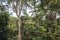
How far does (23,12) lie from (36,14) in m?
1.18

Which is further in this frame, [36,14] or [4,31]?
[4,31]

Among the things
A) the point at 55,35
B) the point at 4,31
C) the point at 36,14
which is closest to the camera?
the point at 55,35

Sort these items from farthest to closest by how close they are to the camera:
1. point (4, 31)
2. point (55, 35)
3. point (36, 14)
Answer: point (4, 31) < point (36, 14) < point (55, 35)

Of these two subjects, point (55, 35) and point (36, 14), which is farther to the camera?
point (36, 14)

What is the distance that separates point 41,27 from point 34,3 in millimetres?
2180

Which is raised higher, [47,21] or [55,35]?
[47,21]

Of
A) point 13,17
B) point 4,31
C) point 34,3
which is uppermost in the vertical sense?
point 34,3

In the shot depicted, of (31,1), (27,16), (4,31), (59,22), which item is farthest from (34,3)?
(4,31)

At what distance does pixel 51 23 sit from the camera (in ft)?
57.6

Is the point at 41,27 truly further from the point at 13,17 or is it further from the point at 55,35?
the point at 13,17

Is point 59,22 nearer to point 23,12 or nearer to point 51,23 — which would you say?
point 51,23

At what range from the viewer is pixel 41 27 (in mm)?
17000

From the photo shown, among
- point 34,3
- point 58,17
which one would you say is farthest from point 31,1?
point 58,17

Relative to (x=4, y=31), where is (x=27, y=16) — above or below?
above
